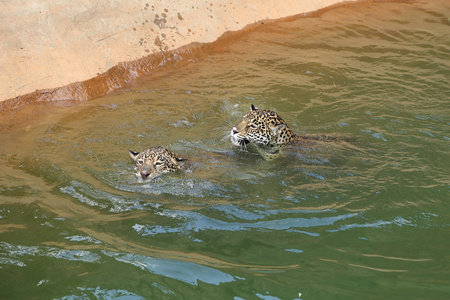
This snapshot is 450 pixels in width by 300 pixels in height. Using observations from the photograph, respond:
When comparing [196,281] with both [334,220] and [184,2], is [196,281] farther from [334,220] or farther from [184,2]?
[184,2]

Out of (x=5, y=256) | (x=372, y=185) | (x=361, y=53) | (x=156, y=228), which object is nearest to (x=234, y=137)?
(x=372, y=185)

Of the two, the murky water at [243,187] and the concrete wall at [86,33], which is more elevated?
the concrete wall at [86,33]

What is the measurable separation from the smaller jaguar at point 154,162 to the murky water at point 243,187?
0.19 m

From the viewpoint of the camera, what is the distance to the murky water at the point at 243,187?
16.8 feet

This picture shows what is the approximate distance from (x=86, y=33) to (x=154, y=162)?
18.7 ft

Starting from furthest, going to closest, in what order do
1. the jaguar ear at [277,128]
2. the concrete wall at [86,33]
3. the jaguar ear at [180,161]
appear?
the concrete wall at [86,33] → the jaguar ear at [277,128] → the jaguar ear at [180,161]

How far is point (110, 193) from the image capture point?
23.6 feet

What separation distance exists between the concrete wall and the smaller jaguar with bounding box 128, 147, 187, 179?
14.4 ft

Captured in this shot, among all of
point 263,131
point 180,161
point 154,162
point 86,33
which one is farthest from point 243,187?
point 86,33

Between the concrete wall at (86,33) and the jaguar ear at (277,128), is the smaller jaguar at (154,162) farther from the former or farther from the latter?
the concrete wall at (86,33)

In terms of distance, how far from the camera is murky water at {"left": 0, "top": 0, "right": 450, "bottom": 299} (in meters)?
5.12

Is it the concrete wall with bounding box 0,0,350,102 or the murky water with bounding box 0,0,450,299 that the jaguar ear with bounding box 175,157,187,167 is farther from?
the concrete wall with bounding box 0,0,350,102

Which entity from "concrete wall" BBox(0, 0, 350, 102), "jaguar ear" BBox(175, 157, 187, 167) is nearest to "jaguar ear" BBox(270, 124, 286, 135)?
"jaguar ear" BBox(175, 157, 187, 167)

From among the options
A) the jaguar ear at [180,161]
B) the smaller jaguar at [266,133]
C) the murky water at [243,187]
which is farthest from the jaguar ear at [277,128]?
the jaguar ear at [180,161]
